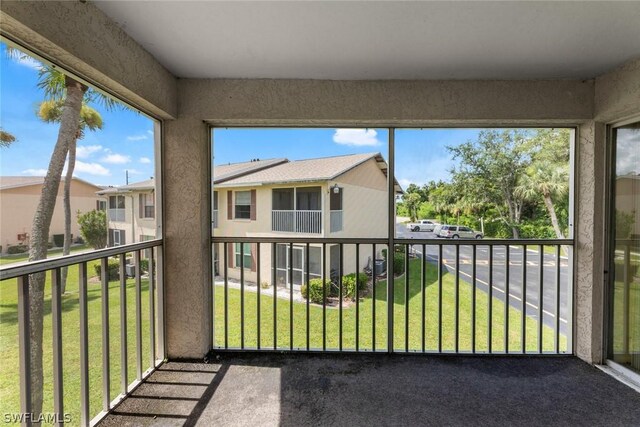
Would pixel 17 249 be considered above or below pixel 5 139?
below

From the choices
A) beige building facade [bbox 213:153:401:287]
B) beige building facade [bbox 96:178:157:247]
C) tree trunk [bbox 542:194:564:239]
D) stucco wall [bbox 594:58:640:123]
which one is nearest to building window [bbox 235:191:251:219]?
beige building facade [bbox 213:153:401:287]

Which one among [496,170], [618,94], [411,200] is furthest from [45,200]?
[618,94]

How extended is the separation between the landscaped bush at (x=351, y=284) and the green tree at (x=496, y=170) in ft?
3.47

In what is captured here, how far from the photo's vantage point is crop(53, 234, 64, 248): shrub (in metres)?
1.44

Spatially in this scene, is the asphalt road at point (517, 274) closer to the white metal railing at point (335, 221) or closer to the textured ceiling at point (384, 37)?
the white metal railing at point (335, 221)

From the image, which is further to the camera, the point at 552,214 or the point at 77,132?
the point at 552,214

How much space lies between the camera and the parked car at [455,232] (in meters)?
2.49

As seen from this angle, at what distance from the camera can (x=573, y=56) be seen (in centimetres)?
191

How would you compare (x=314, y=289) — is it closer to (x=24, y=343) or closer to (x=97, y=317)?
(x=97, y=317)

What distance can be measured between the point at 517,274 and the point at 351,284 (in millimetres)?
1461

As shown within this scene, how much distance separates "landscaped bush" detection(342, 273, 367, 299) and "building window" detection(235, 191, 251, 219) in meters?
1.07

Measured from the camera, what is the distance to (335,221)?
251 centimetres

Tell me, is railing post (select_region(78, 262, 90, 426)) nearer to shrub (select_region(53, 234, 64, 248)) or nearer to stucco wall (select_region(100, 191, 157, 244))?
shrub (select_region(53, 234, 64, 248))

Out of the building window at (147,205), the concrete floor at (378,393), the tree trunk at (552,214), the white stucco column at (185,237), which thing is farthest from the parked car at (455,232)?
the building window at (147,205)
